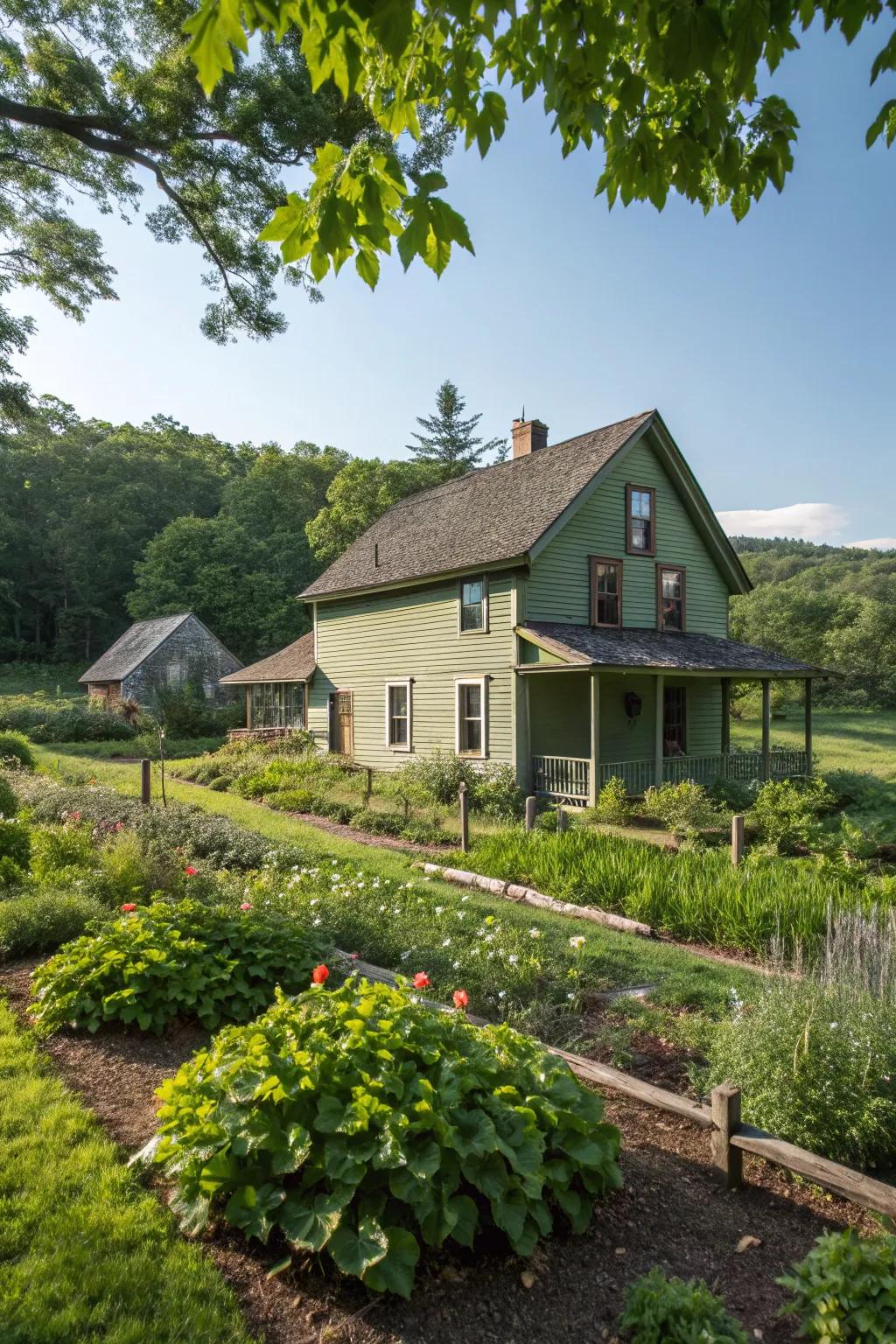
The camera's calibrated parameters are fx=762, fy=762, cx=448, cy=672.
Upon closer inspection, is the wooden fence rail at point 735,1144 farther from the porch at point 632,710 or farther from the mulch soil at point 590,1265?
the porch at point 632,710

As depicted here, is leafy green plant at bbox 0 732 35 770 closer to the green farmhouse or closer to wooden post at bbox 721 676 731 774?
the green farmhouse

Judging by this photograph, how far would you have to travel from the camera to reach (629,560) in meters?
19.0

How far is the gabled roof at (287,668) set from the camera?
25.2 m

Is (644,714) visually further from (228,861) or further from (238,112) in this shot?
(238,112)

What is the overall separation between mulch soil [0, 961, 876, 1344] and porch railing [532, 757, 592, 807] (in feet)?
38.1

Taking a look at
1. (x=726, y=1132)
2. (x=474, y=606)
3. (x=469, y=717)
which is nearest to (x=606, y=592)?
(x=474, y=606)

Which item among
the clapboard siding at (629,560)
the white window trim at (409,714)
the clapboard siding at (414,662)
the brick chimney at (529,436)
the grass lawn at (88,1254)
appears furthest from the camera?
the brick chimney at (529,436)

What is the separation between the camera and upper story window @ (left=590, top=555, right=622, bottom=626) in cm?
1822

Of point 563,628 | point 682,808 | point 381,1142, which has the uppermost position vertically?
A: point 563,628

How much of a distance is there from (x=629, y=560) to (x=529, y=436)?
19.4 ft

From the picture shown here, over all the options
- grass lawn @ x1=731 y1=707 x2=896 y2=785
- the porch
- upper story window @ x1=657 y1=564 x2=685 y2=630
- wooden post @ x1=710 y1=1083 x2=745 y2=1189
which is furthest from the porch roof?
wooden post @ x1=710 y1=1083 x2=745 y2=1189

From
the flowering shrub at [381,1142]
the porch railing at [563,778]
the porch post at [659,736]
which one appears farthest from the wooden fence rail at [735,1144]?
the porch post at [659,736]

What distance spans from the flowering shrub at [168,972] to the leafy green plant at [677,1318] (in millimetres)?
2979

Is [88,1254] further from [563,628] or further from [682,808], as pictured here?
[563,628]
